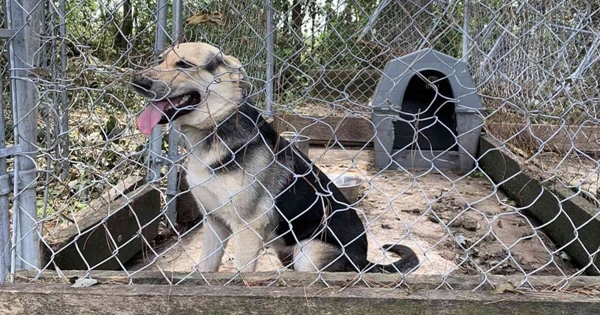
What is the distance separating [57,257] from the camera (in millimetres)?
2561

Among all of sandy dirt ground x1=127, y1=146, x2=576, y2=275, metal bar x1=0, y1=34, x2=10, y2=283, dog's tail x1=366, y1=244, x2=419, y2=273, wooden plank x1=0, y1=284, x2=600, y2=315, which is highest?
metal bar x1=0, y1=34, x2=10, y2=283

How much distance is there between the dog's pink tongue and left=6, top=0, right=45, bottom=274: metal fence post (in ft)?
1.48

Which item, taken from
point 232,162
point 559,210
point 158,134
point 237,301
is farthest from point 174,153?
point 559,210

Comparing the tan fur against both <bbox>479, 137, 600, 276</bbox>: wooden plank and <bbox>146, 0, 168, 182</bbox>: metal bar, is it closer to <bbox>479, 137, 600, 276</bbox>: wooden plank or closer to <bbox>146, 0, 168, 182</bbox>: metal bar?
<bbox>146, 0, 168, 182</bbox>: metal bar

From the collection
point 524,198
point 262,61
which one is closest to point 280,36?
point 262,61

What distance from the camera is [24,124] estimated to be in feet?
7.13

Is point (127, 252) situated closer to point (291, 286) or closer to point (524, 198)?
point (291, 286)

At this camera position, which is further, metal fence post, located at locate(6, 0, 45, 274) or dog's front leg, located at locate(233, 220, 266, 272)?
dog's front leg, located at locate(233, 220, 266, 272)

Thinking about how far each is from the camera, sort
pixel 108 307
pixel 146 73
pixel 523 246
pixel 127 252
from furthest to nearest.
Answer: pixel 523 246 < pixel 127 252 < pixel 146 73 < pixel 108 307

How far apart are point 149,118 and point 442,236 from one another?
2.50 metres

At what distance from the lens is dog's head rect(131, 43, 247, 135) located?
2402 mm

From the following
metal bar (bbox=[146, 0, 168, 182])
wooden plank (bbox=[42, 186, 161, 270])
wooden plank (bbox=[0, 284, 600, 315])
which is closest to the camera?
wooden plank (bbox=[0, 284, 600, 315])

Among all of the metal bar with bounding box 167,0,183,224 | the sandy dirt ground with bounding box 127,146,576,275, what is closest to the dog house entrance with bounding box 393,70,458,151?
the sandy dirt ground with bounding box 127,146,576,275

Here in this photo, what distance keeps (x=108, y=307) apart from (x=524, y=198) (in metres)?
3.53
